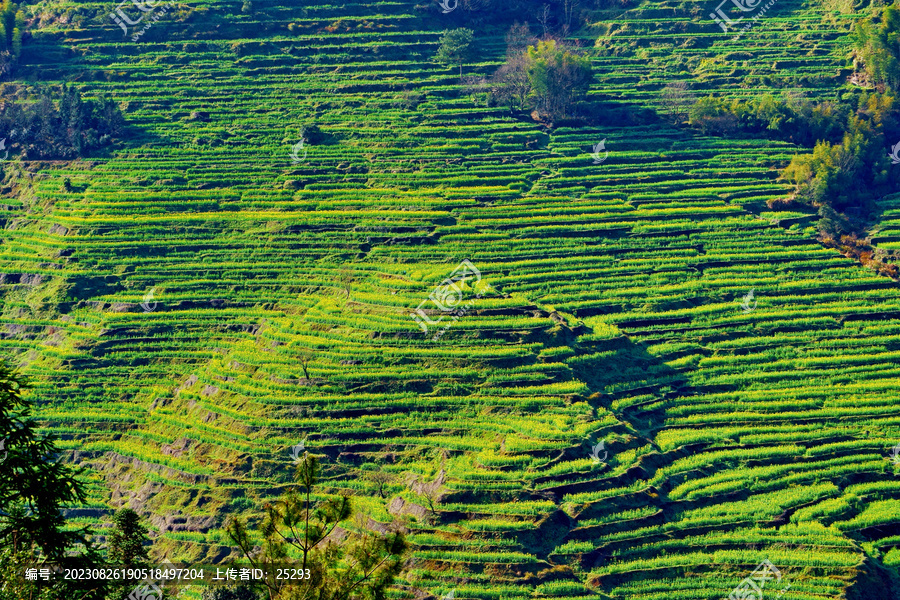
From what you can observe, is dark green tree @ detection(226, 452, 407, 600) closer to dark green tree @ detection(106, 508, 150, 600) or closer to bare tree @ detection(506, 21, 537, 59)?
dark green tree @ detection(106, 508, 150, 600)

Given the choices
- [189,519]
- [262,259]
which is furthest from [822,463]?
[262,259]

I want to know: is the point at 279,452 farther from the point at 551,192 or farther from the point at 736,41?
the point at 736,41

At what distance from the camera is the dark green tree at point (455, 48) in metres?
70.1

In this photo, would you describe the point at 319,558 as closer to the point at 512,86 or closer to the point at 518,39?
the point at 512,86

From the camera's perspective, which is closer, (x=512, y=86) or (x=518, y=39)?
(x=512, y=86)

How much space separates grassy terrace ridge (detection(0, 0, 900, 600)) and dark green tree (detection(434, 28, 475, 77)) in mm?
1392

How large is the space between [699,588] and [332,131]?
39248 mm

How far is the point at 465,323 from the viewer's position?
44.9 m

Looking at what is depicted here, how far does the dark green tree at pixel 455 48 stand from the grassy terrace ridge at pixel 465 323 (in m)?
1.39

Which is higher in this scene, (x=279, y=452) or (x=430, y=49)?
(x=430, y=49)

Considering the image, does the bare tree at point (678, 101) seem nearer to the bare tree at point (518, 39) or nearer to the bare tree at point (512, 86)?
the bare tree at point (512, 86)

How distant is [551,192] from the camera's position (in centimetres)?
5744

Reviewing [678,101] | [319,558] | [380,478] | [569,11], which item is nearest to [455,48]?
[569,11]

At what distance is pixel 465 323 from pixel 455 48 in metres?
31.9
